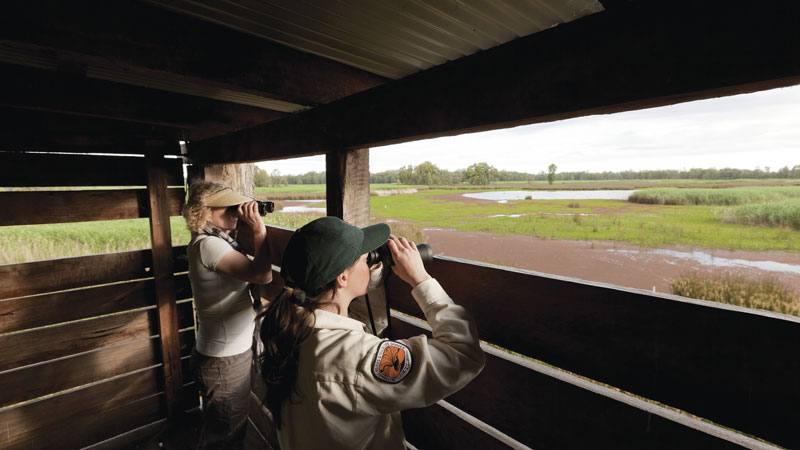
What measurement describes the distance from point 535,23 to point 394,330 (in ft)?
4.46

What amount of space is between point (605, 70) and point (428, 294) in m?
0.76

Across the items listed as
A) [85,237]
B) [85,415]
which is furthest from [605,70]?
[85,237]

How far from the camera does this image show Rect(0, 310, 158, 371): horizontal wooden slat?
89.3 inches

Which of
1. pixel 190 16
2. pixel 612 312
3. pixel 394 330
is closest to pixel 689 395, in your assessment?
pixel 612 312

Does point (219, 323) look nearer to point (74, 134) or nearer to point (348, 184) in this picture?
point (348, 184)

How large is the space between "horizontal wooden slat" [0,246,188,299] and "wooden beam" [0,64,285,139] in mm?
1188

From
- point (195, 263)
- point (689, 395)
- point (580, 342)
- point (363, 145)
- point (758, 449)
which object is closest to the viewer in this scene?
point (758, 449)

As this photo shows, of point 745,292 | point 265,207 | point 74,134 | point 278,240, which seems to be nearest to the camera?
point 265,207

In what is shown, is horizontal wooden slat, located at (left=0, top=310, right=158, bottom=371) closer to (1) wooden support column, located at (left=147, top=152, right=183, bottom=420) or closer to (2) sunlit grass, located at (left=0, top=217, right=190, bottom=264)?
(1) wooden support column, located at (left=147, top=152, right=183, bottom=420)

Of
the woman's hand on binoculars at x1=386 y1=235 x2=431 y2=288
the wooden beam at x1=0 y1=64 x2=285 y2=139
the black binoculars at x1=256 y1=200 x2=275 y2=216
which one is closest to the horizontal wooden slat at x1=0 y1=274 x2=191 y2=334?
the wooden beam at x1=0 y1=64 x2=285 y2=139

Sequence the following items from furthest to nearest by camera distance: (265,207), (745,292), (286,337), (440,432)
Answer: (745,292), (265,207), (440,432), (286,337)

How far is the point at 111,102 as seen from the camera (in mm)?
1867

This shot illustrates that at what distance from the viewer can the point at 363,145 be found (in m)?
1.53

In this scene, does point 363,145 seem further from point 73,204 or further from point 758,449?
point 73,204
